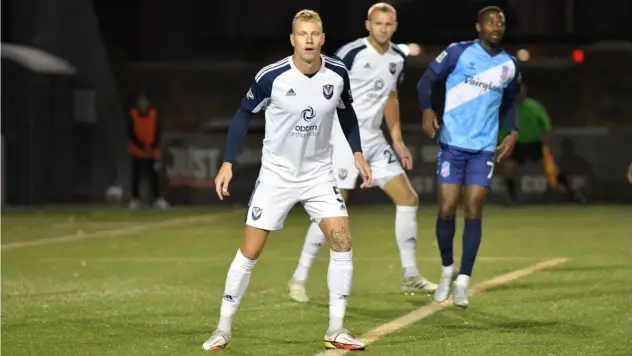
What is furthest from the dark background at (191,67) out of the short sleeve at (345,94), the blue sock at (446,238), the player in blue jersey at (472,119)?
the short sleeve at (345,94)

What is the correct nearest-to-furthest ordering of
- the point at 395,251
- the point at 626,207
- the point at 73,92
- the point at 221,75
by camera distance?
1. the point at 395,251
2. the point at 626,207
3. the point at 73,92
4. the point at 221,75

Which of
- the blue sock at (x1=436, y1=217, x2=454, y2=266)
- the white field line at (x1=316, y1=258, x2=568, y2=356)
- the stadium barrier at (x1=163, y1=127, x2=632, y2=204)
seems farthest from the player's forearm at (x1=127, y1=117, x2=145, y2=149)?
the blue sock at (x1=436, y1=217, x2=454, y2=266)

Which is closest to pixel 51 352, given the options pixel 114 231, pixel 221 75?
pixel 114 231

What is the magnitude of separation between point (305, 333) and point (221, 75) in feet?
70.2

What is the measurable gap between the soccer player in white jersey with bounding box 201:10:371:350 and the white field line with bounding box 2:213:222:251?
8.05 meters

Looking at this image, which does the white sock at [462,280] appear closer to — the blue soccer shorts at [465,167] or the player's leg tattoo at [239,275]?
the blue soccer shorts at [465,167]

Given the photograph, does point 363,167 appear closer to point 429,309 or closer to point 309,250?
point 429,309

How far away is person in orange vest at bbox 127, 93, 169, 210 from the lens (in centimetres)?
2398

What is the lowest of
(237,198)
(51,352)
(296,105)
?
(237,198)

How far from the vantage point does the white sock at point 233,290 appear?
28.9 feet

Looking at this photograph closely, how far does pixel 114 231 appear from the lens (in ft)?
61.8

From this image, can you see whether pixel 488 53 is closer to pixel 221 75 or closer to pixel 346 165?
pixel 346 165

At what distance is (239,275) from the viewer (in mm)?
8828

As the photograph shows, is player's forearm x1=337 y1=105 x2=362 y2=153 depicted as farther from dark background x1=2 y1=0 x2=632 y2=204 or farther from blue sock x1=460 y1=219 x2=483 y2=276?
dark background x1=2 y1=0 x2=632 y2=204
